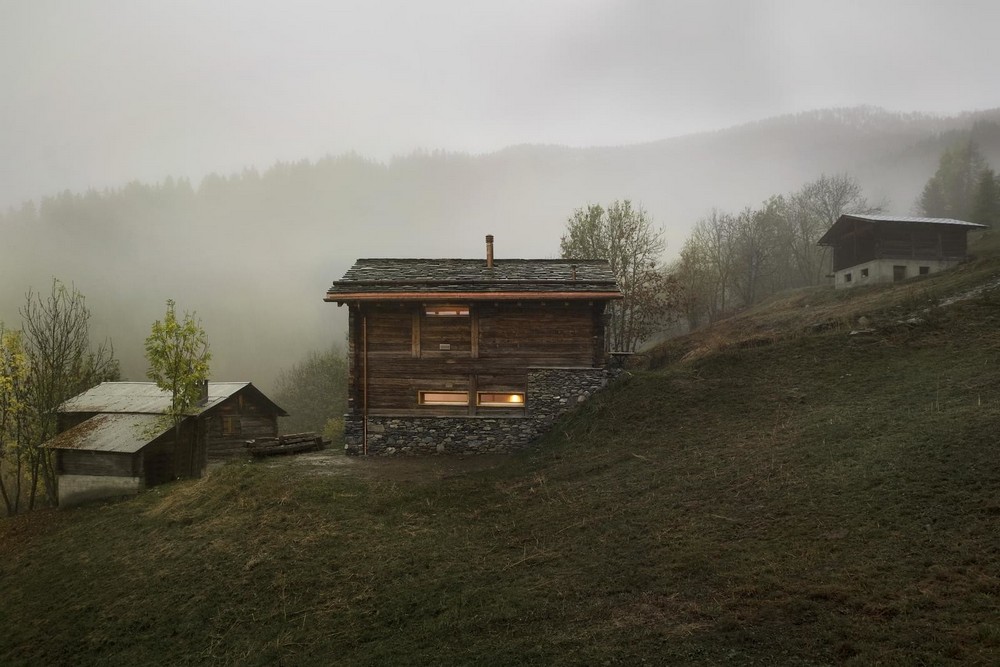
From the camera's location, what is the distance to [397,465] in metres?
18.2

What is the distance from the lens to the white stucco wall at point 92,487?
2378 cm

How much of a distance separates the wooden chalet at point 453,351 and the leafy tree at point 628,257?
13.0 metres

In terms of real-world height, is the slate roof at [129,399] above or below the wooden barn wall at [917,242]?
below

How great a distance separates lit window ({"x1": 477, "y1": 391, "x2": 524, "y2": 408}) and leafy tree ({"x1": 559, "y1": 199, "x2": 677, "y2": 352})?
14.1 meters

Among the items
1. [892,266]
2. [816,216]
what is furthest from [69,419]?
[816,216]

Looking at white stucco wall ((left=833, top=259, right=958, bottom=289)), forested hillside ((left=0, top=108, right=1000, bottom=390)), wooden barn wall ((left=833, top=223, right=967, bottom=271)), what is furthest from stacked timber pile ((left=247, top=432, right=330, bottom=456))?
forested hillside ((left=0, top=108, right=1000, bottom=390))

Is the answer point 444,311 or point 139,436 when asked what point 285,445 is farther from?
point 444,311

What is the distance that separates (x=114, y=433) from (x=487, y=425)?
2049 cm

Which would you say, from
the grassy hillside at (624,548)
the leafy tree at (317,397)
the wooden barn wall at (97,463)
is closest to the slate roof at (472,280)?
the grassy hillside at (624,548)

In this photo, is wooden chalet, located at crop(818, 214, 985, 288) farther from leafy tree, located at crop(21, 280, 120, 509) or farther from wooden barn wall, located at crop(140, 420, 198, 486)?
leafy tree, located at crop(21, 280, 120, 509)

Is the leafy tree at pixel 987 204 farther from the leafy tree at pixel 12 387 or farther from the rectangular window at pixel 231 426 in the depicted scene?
the leafy tree at pixel 12 387

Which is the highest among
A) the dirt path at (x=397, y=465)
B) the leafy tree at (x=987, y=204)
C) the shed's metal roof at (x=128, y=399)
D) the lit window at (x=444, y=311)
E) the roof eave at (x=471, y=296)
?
the leafy tree at (x=987, y=204)

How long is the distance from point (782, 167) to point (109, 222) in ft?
700

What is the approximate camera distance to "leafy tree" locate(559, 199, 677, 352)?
107 ft
